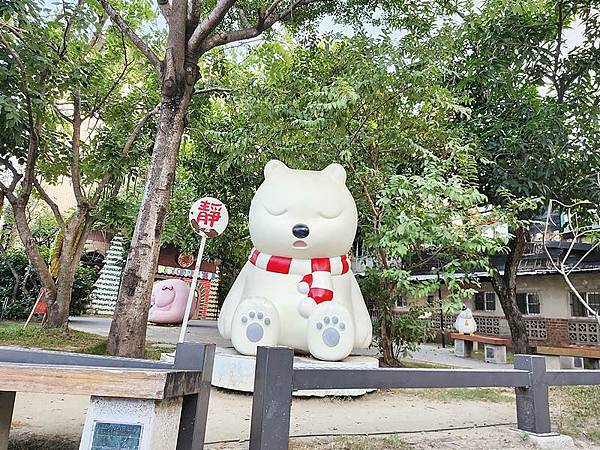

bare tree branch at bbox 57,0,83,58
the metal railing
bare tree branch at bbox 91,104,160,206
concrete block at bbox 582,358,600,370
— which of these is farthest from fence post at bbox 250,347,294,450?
concrete block at bbox 582,358,600,370

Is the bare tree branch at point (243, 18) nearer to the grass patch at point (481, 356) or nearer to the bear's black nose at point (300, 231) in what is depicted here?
the bear's black nose at point (300, 231)

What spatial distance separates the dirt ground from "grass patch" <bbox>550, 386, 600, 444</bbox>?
0.49 metres

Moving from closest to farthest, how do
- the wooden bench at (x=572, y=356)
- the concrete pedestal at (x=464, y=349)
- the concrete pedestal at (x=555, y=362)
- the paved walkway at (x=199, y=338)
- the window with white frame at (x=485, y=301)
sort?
the wooden bench at (x=572, y=356), the paved walkway at (x=199, y=338), the concrete pedestal at (x=555, y=362), the concrete pedestal at (x=464, y=349), the window with white frame at (x=485, y=301)

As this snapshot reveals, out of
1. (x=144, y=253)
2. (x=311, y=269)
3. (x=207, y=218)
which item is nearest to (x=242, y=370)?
(x=311, y=269)

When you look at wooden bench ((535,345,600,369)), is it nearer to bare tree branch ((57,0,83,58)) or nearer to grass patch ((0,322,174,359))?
grass patch ((0,322,174,359))

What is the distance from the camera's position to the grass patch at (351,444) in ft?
11.1

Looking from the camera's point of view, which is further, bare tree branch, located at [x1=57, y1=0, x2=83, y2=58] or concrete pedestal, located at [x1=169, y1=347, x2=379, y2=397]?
bare tree branch, located at [x1=57, y1=0, x2=83, y2=58]

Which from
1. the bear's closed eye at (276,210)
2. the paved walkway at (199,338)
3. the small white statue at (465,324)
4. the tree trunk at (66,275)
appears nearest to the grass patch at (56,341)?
the tree trunk at (66,275)

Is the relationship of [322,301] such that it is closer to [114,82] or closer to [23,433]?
[23,433]

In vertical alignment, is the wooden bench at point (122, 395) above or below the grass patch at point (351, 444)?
above

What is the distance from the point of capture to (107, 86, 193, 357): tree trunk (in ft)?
21.0

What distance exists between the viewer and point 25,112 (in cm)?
834

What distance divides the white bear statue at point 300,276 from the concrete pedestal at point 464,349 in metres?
9.30

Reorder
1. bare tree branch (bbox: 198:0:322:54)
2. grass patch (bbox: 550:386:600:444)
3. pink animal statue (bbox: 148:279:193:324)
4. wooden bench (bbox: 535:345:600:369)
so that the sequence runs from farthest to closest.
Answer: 1. pink animal statue (bbox: 148:279:193:324)
2. wooden bench (bbox: 535:345:600:369)
3. bare tree branch (bbox: 198:0:322:54)
4. grass patch (bbox: 550:386:600:444)
